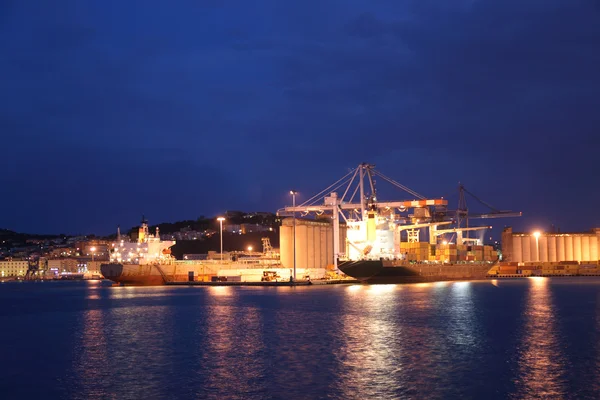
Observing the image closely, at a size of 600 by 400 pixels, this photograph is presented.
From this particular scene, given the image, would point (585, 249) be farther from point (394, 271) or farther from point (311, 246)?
point (394, 271)

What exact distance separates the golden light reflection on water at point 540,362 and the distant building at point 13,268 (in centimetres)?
17575

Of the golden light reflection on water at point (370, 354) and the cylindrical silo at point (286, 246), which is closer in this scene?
the golden light reflection on water at point (370, 354)

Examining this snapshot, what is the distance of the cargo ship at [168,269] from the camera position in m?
79.4

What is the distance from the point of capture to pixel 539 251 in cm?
13688

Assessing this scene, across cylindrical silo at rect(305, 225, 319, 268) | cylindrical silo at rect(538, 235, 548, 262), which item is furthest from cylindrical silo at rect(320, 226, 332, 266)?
cylindrical silo at rect(538, 235, 548, 262)

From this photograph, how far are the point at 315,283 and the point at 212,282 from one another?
14.9 meters

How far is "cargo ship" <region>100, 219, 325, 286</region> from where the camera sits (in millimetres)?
79438

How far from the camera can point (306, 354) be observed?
22578 millimetres

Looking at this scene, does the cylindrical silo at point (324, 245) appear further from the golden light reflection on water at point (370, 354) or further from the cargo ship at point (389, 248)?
the golden light reflection on water at point (370, 354)

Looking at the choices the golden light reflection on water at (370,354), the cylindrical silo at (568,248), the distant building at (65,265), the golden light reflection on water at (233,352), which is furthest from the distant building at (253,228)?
the golden light reflection on water at (370,354)

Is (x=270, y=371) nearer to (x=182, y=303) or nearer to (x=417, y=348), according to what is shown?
(x=417, y=348)

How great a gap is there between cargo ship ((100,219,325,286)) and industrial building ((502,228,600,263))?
2686 inches

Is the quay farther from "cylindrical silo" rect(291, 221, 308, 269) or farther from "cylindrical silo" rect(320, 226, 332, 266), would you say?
"cylindrical silo" rect(320, 226, 332, 266)

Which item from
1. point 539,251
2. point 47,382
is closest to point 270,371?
point 47,382
